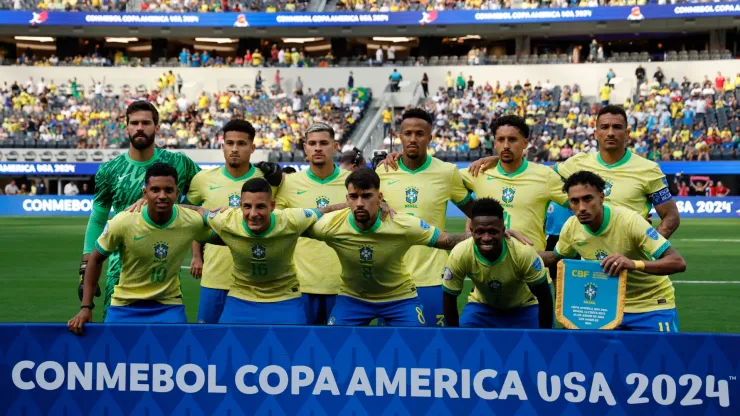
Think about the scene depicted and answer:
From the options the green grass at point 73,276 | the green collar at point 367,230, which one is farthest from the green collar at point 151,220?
the green grass at point 73,276

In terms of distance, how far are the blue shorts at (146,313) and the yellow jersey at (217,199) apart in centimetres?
71

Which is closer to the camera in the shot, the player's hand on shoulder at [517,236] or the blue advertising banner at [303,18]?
the player's hand on shoulder at [517,236]

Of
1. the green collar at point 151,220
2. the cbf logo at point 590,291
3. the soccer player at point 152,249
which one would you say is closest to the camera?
the cbf logo at point 590,291

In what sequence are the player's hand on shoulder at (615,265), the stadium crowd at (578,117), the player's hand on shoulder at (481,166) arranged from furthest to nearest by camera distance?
the stadium crowd at (578,117) → the player's hand on shoulder at (481,166) → the player's hand on shoulder at (615,265)

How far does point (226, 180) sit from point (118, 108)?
40936 millimetres

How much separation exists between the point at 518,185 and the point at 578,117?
35491mm

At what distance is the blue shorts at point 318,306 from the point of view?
23.9 feet

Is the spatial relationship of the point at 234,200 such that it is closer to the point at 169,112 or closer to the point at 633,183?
the point at 633,183

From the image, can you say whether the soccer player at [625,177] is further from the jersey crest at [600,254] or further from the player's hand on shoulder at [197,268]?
the player's hand on shoulder at [197,268]

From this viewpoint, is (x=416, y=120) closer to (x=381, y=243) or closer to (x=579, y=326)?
(x=381, y=243)

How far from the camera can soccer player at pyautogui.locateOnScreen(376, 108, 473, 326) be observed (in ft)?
24.0

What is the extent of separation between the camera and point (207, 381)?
522cm

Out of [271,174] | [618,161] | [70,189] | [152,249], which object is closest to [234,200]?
[271,174]

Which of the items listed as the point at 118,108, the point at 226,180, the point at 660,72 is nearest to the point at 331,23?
the point at 118,108
